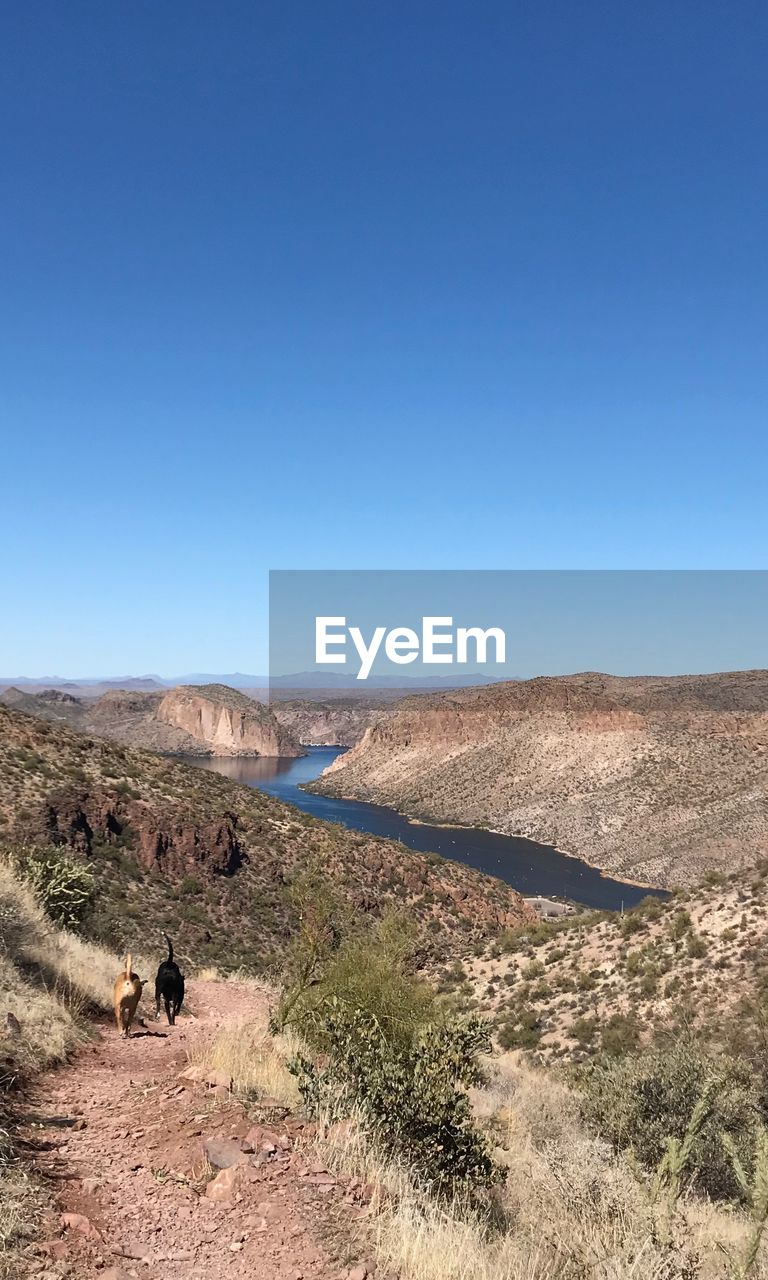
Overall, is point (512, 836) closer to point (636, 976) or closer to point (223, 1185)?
point (636, 976)

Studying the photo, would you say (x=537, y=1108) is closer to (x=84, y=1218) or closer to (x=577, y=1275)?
(x=577, y=1275)

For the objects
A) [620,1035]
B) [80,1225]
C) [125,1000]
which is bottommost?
[620,1035]

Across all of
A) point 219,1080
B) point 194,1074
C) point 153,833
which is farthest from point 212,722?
point 219,1080

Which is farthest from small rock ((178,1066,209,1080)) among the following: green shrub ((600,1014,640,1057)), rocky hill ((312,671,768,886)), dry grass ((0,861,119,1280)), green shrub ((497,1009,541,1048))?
rocky hill ((312,671,768,886))

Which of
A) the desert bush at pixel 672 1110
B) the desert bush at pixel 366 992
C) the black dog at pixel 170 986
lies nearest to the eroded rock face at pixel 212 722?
the desert bush at pixel 672 1110

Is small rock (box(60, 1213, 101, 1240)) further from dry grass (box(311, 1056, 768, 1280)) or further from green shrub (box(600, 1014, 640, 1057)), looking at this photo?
green shrub (box(600, 1014, 640, 1057))

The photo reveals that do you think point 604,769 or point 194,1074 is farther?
point 604,769

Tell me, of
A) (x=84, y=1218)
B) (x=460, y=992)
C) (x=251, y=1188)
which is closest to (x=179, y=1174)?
(x=251, y=1188)
